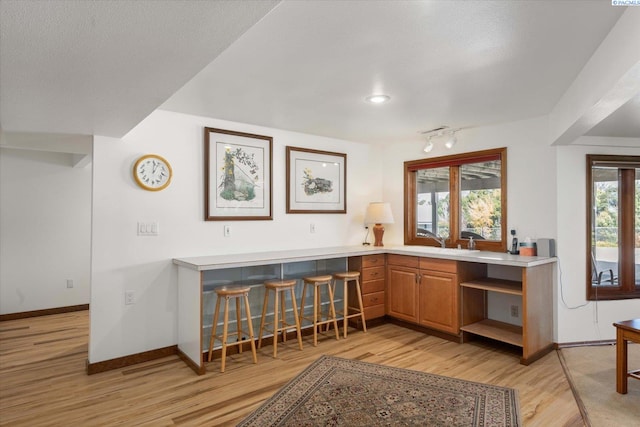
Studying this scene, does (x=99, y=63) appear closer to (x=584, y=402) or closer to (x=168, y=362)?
(x=168, y=362)

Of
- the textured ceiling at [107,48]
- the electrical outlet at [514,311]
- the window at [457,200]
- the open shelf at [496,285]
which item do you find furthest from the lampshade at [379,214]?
the textured ceiling at [107,48]

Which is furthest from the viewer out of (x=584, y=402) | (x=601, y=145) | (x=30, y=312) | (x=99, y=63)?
(x=30, y=312)

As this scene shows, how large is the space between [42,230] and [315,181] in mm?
3908

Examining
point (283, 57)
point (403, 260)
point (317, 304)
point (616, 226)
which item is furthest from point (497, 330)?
point (283, 57)

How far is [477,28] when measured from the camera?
1.94 metres

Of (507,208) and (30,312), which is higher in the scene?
(507,208)

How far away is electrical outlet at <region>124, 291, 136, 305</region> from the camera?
321cm

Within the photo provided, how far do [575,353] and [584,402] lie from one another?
1.07 meters

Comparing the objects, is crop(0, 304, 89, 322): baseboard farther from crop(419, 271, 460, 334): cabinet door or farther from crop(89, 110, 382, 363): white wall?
crop(419, 271, 460, 334): cabinet door

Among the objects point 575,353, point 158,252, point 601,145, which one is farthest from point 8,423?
point 601,145

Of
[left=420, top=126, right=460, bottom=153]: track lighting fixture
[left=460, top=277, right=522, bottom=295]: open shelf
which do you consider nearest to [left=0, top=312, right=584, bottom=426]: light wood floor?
[left=460, top=277, right=522, bottom=295]: open shelf

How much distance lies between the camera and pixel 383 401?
99.6 inches

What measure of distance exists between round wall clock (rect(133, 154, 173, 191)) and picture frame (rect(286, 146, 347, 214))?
1337mm

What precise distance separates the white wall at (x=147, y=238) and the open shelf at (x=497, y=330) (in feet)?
7.71
